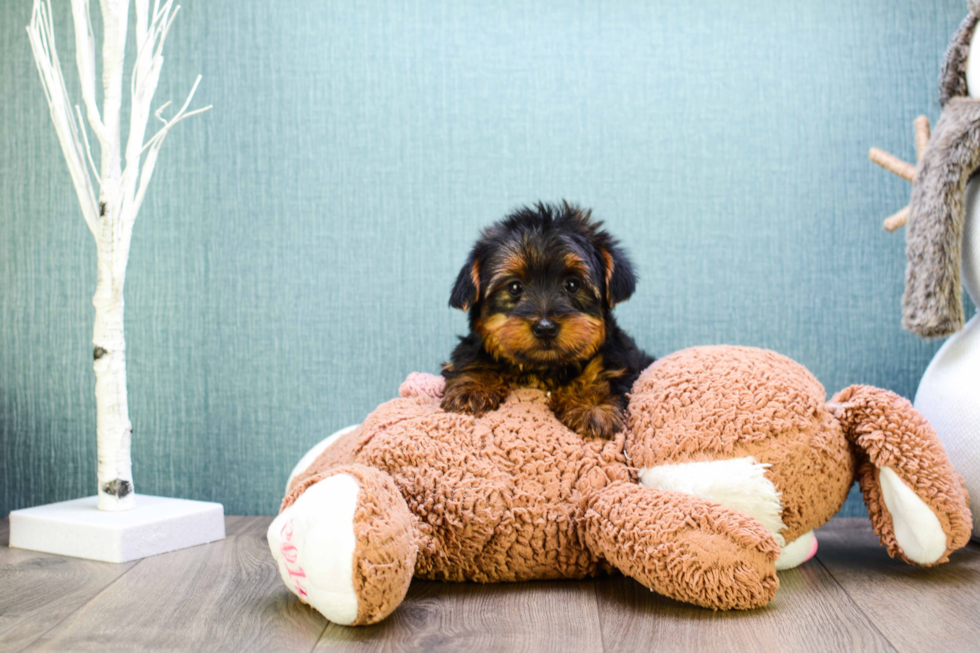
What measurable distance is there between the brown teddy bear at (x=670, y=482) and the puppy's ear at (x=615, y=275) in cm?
21

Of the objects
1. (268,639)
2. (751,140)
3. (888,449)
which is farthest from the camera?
(751,140)

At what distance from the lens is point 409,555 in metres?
1.45

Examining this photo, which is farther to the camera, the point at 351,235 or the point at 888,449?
the point at 351,235

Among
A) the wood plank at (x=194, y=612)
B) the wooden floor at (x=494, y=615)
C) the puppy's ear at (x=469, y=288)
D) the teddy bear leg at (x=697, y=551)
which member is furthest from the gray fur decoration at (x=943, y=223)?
the wood plank at (x=194, y=612)

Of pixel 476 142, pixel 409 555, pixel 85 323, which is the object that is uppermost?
pixel 476 142

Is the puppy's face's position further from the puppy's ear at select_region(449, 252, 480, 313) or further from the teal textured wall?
the teal textured wall

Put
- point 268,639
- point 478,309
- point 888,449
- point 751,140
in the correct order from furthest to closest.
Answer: point 751,140 → point 478,309 → point 888,449 → point 268,639

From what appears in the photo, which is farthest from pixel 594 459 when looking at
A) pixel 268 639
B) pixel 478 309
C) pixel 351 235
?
pixel 351 235

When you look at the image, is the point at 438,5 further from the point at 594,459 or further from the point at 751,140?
the point at 594,459

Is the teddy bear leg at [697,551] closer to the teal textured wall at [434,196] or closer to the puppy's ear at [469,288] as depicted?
the puppy's ear at [469,288]

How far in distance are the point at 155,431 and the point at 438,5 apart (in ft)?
5.56

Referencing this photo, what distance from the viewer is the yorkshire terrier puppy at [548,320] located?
1717 mm

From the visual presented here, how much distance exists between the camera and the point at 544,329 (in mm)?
1678

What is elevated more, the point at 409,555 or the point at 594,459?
the point at 594,459
